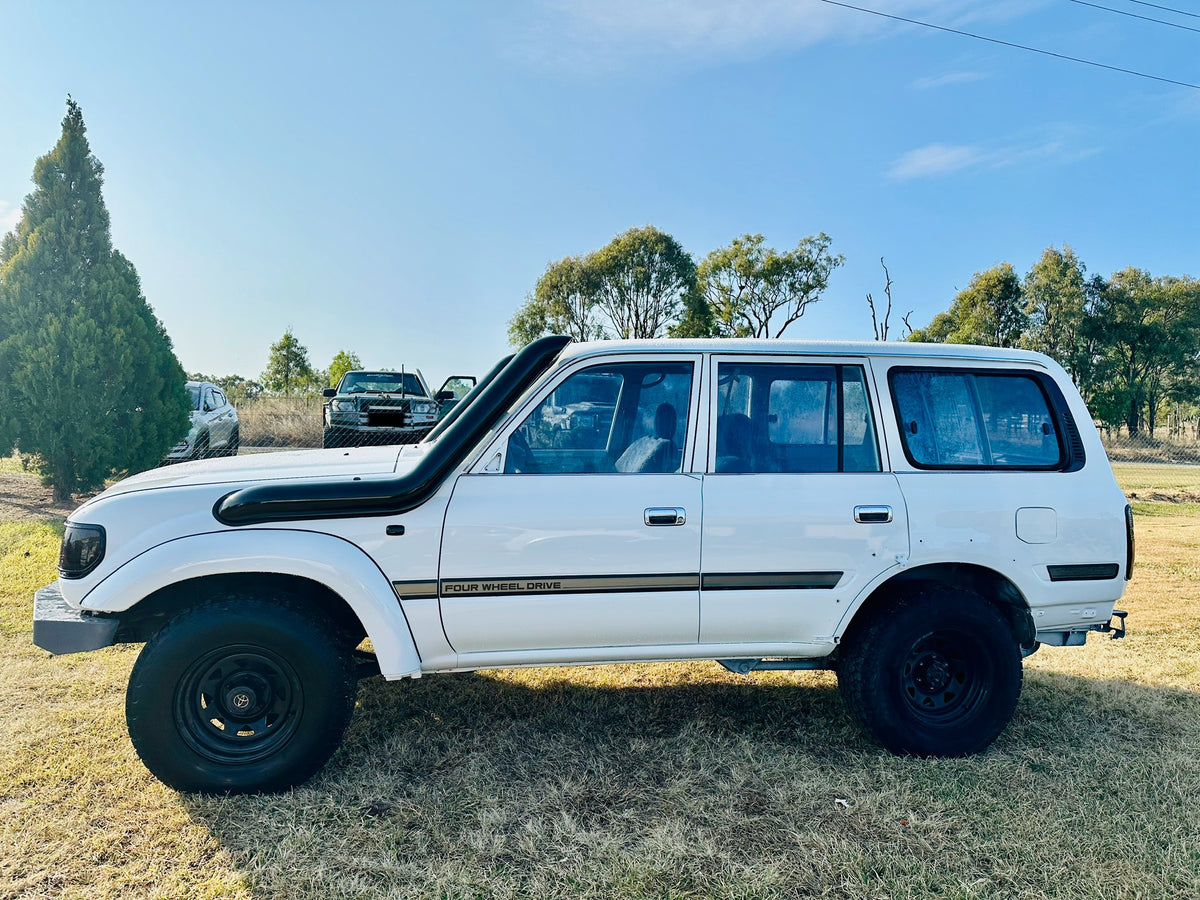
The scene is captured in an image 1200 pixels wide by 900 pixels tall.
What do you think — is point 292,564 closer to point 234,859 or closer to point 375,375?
point 234,859

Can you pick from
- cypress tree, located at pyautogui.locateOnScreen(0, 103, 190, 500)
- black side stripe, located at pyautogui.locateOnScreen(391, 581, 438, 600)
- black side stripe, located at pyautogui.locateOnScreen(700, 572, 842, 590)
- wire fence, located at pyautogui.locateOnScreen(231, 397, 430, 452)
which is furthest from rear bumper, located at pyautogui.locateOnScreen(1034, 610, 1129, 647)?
wire fence, located at pyautogui.locateOnScreen(231, 397, 430, 452)

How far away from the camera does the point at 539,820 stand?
330cm

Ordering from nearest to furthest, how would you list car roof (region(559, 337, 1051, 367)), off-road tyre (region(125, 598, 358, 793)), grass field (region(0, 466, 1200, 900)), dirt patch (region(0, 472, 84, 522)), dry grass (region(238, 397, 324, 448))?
grass field (region(0, 466, 1200, 900)) → off-road tyre (region(125, 598, 358, 793)) → car roof (region(559, 337, 1051, 367)) → dirt patch (region(0, 472, 84, 522)) → dry grass (region(238, 397, 324, 448))

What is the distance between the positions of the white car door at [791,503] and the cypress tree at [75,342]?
10.3 meters

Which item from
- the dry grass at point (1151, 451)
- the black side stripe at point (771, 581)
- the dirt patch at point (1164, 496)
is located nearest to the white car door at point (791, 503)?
the black side stripe at point (771, 581)

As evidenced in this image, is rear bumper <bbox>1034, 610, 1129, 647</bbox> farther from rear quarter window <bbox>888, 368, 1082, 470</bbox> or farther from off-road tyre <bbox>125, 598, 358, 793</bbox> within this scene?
off-road tyre <bbox>125, 598, 358, 793</bbox>

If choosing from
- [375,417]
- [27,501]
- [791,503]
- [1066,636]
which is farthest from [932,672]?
[375,417]

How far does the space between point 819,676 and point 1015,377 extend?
7.30 ft

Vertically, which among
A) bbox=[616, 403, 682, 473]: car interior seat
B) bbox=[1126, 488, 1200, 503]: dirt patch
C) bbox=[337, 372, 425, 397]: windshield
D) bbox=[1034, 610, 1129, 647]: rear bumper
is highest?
bbox=[337, 372, 425, 397]: windshield

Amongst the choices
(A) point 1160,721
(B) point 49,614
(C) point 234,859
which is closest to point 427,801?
(C) point 234,859

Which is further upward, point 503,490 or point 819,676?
point 503,490

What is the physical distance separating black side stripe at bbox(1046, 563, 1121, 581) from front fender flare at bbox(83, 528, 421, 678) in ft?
10.0

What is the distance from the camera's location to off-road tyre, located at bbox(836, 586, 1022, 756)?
12.5ft

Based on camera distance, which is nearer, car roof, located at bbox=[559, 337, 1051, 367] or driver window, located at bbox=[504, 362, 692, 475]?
driver window, located at bbox=[504, 362, 692, 475]
